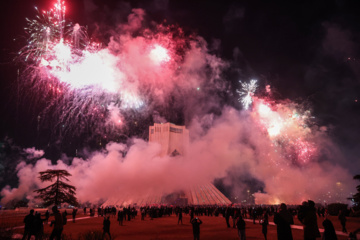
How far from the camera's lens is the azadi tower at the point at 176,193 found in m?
62.1

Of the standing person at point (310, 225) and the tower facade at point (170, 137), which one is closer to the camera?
the standing person at point (310, 225)

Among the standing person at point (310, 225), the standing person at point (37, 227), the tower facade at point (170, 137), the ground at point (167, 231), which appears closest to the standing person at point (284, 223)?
the standing person at point (310, 225)

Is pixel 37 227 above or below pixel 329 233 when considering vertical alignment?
below

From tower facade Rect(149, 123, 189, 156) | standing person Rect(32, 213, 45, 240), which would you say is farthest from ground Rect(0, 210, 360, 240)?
tower facade Rect(149, 123, 189, 156)

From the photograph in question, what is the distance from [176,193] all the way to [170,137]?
19.5 m

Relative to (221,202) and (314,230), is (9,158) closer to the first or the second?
(221,202)

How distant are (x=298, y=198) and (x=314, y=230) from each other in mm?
73440

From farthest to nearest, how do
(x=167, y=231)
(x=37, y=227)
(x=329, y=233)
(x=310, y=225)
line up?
(x=167, y=231) < (x=37, y=227) < (x=329, y=233) < (x=310, y=225)

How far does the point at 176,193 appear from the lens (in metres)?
66.0

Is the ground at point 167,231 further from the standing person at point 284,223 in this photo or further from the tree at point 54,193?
the standing person at point 284,223

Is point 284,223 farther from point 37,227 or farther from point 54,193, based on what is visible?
point 54,193

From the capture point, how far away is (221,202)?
6138 cm

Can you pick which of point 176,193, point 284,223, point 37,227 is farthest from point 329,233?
point 176,193

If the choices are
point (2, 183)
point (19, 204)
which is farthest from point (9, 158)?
point (19, 204)
